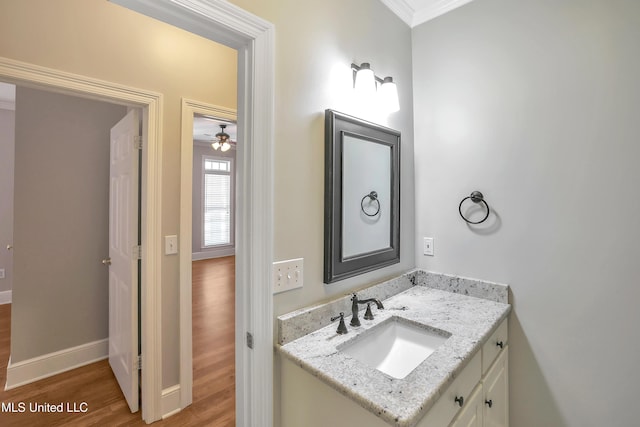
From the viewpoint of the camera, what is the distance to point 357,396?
82 centimetres

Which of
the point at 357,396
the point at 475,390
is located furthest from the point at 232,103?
the point at 475,390

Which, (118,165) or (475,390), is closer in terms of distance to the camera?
(475,390)

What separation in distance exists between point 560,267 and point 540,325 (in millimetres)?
322

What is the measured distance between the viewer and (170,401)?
1928 millimetres

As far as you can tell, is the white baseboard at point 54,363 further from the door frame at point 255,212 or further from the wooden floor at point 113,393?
the door frame at point 255,212

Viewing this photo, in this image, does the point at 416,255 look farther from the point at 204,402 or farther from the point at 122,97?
the point at 122,97

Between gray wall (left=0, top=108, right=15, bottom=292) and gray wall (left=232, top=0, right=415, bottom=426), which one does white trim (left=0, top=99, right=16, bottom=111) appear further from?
gray wall (left=232, top=0, right=415, bottom=426)

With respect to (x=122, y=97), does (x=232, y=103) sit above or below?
above

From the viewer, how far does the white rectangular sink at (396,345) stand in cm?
124

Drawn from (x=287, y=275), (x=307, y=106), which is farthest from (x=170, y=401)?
(x=307, y=106)

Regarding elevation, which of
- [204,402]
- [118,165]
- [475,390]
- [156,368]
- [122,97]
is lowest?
[204,402]

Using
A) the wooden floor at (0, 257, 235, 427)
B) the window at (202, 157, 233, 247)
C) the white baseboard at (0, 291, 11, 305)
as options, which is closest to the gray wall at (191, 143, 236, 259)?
the window at (202, 157, 233, 247)

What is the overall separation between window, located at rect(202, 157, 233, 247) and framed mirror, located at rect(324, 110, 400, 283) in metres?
5.91

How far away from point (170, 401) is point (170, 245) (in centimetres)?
105
